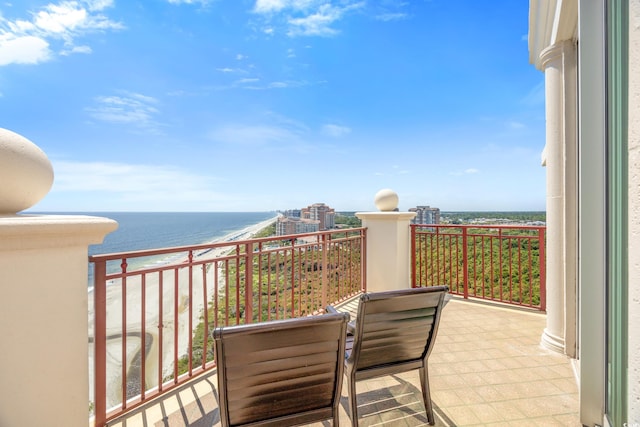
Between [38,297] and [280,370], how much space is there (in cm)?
102

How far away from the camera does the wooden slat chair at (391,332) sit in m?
1.42

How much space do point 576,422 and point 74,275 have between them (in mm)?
2868

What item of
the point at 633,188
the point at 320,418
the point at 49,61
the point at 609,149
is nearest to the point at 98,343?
the point at 320,418

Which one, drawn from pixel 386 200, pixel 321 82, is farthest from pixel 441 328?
pixel 321 82

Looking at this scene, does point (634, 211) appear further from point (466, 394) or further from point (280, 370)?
point (466, 394)

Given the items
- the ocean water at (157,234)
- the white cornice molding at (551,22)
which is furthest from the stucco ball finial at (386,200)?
the ocean water at (157,234)

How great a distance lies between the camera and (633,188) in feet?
2.57

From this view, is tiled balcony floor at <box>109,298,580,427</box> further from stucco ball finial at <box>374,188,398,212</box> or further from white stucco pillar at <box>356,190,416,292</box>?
stucco ball finial at <box>374,188,398,212</box>

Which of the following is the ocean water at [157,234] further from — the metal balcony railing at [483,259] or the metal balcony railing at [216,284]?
the metal balcony railing at [483,259]

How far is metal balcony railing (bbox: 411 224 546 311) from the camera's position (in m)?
3.75

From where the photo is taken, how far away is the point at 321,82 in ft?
34.0

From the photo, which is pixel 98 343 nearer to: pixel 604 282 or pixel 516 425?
pixel 516 425

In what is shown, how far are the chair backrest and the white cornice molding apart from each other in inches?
94.2

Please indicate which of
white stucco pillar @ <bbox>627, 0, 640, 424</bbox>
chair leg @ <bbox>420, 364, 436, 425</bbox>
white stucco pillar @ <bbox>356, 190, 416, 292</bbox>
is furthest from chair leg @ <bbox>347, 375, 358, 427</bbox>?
white stucco pillar @ <bbox>356, 190, 416, 292</bbox>
